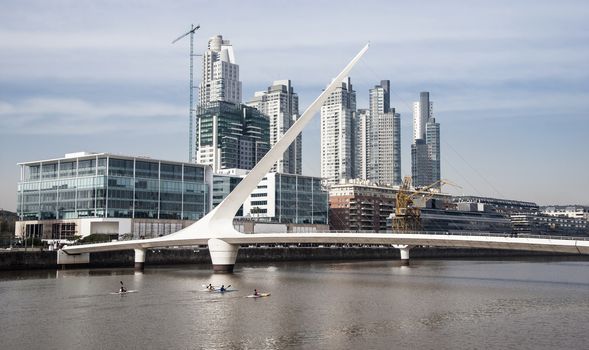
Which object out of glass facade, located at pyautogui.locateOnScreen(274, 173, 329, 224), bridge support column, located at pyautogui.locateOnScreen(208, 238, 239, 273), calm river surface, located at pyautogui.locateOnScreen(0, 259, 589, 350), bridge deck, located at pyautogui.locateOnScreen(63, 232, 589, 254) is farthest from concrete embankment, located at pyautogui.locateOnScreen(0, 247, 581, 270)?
glass facade, located at pyautogui.locateOnScreen(274, 173, 329, 224)

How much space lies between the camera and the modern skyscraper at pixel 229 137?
173250mm

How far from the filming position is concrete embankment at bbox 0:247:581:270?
55156 millimetres

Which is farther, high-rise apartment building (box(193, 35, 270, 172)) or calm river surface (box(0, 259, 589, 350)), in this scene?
high-rise apartment building (box(193, 35, 270, 172))

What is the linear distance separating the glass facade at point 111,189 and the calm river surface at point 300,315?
3416 centimetres

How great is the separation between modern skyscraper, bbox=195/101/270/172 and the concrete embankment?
270 feet

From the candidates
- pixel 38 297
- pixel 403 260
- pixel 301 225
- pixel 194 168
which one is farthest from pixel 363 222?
Result: pixel 38 297

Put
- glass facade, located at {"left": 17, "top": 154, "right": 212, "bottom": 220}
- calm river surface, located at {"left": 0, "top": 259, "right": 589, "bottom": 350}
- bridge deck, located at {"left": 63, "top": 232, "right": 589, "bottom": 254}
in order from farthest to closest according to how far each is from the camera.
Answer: glass facade, located at {"left": 17, "top": 154, "right": 212, "bottom": 220} → bridge deck, located at {"left": 63, "top": 232, "right": 589, "bottom": 254} → calm river surface, located at {"left": 0, "top": 259, "right": 589, "bottom": 350}

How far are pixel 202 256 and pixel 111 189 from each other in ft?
51.8

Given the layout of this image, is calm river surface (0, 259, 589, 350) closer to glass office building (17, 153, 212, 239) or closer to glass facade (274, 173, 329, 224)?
glass office building (17, 153, 212, 239)

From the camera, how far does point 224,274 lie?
50.9 metres

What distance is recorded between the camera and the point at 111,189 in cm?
7775

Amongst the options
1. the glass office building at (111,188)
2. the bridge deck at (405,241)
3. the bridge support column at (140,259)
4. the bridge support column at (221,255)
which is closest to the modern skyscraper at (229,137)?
the glass office building at (111,188)

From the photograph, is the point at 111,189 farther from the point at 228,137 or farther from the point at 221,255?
the point at 228,137

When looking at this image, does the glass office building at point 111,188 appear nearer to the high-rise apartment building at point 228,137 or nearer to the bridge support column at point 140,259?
the bridge support column at point 140,259
